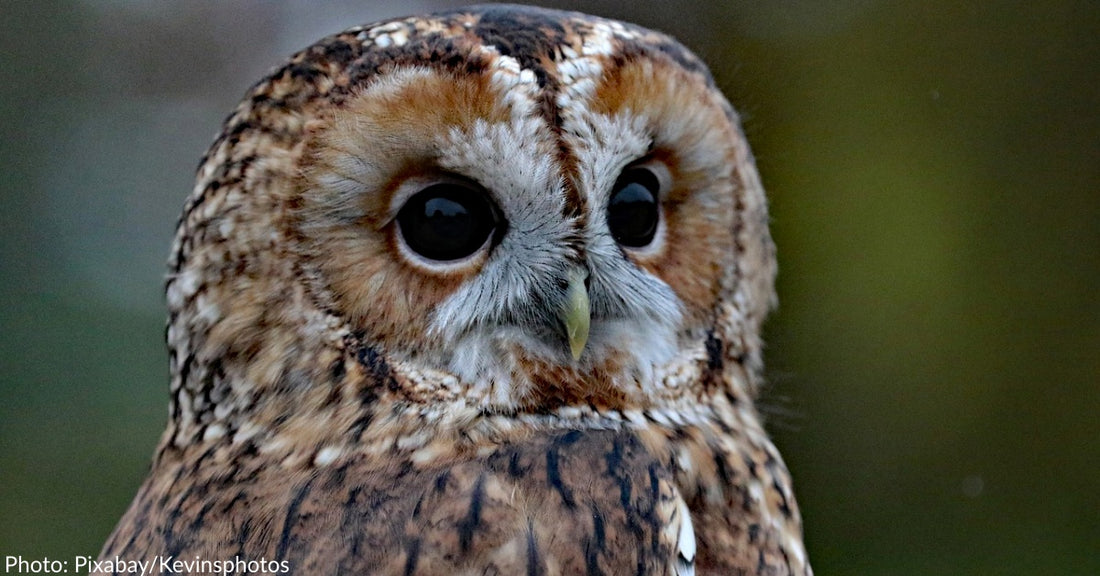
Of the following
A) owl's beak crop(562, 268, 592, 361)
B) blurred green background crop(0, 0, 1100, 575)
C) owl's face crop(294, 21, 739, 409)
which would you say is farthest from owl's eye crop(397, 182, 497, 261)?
blurred green background crop(0, 0, 1100, 575)

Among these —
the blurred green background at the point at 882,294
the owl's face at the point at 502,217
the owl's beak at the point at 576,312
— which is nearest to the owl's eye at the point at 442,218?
the owl's face at the point at 502,217

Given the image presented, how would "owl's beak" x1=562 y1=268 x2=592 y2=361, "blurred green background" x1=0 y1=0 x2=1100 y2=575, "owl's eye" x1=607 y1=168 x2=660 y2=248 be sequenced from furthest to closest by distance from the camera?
"blurred green background" x1=0 y1=0 x2=1100 y2=575
"owl's eye" x1=607 y1=168 x2=660 y2=248
"owl's beak" x1=562 y1=268 x2=592 y2=361

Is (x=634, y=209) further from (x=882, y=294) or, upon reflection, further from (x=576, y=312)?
(x=882, y=294)

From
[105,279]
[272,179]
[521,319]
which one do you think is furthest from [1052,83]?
[105,279]

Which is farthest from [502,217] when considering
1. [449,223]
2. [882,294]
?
[882,294]

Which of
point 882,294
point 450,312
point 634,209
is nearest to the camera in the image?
Result: point 450,312

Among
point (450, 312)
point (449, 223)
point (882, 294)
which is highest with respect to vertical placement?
point (449, 223)

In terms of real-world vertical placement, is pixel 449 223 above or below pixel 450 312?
above

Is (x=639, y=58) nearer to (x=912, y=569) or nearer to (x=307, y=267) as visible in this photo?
(x=307, y=267)

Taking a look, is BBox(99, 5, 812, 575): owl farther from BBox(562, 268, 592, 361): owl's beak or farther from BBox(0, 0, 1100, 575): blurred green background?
BBox(0, 0, 1100, 575): blurred green background
